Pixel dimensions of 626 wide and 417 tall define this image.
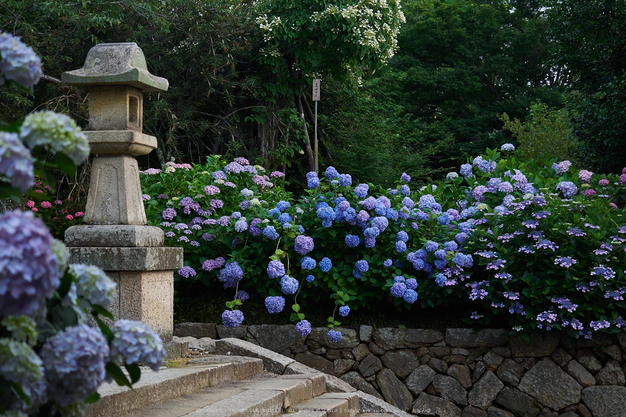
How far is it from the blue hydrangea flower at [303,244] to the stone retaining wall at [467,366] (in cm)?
70

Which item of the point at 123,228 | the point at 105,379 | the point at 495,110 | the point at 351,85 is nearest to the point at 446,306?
the point at 123,228

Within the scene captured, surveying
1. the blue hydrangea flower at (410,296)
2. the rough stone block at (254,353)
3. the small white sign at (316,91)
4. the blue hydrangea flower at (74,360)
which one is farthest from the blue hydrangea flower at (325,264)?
the small white sign at (316,91)

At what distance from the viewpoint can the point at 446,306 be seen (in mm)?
4984

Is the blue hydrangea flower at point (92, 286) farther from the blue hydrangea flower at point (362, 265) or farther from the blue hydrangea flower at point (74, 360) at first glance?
the blue hydrangea flower at point (362, 265)

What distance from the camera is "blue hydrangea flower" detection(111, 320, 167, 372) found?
4.52 ft

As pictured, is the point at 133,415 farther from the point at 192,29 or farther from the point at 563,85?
the point at 563,85

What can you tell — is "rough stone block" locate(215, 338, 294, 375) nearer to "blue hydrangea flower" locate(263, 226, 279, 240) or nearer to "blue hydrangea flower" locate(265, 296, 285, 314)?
"blue hydrangea flower" locate(265, 296, 285, 314)

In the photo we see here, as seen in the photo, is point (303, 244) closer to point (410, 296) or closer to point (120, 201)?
point (410, 296)

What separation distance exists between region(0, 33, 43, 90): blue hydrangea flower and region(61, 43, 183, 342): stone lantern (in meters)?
2.40

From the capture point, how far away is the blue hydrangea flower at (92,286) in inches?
53.9

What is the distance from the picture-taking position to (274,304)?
481 cm

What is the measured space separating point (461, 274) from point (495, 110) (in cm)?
1585

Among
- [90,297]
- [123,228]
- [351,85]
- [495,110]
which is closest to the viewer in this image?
[90,297]

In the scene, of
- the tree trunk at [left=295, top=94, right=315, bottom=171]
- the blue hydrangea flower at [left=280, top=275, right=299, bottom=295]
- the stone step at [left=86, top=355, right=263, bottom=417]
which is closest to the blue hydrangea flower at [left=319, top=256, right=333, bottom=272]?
the blue hydrangea flower at [left=280, top=275, right=299, bottom=295]
